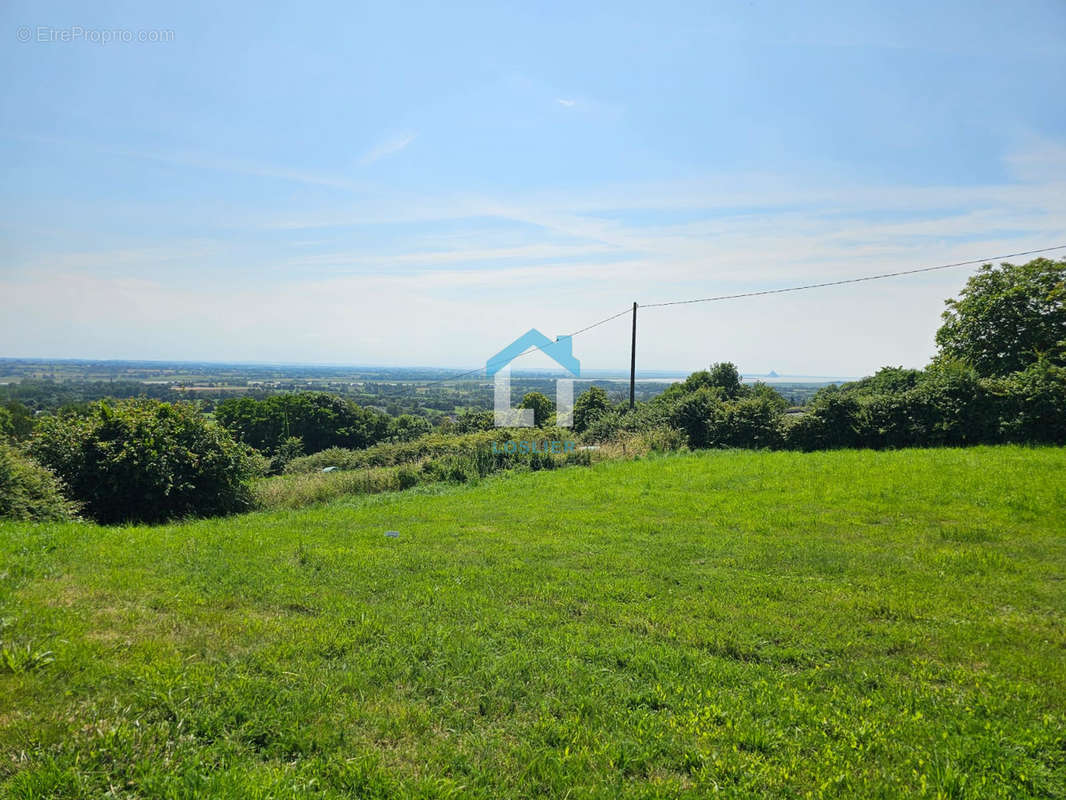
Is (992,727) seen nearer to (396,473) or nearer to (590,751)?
(590,751)

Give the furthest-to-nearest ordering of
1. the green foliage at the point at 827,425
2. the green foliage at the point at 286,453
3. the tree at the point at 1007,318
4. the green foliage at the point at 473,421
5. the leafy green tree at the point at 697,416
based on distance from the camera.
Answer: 1. the green foliage at the point at 473,421
2. the green foliage at the point at 286,453
3. the tree at the point at 1007,318
4. the leafy green tree at the point at 697,416
5. the green foliage at the point at 827,425

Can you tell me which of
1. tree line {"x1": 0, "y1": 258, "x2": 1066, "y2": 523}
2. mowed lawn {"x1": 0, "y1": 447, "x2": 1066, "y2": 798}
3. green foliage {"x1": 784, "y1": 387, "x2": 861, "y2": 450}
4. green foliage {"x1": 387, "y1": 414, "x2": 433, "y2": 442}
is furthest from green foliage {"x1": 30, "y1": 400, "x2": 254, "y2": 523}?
green foliage {"x1": 387, "y1": 414, "x2": 433, "y2": 442}

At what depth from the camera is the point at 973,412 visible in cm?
1374

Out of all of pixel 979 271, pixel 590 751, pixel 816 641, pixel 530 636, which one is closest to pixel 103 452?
pixel 530 636

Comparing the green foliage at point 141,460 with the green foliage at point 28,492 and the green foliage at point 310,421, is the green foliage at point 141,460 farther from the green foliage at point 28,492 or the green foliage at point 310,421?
the green foliage at point 310,421

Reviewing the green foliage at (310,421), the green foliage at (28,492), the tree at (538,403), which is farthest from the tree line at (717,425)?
the green foliage at (310,421)

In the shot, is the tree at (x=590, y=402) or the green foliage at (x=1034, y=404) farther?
the tree at (x=590, y=402)

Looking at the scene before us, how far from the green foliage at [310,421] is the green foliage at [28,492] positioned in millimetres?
29621

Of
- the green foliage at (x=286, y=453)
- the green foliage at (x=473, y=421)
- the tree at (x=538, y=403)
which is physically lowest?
the green foliage at (x=286, y=453)

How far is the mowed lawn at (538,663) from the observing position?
257 centimetres

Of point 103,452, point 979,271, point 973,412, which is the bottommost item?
point 103,452

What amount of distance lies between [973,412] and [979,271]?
1447cm

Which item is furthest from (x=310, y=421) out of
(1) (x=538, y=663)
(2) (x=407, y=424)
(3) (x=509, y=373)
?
(1) (x=538, y=663)

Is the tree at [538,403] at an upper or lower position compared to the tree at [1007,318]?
lower
